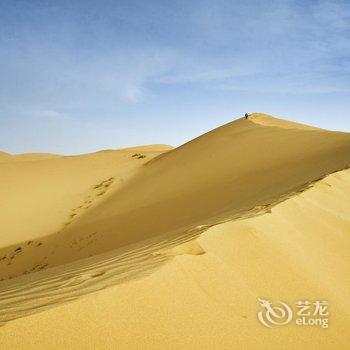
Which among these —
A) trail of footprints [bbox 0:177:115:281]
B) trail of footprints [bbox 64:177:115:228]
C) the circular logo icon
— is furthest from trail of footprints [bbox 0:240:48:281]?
the circular logo icon

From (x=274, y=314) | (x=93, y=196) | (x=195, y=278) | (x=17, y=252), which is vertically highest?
(x=93, y=196)

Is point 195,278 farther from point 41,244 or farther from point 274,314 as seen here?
point 41,244

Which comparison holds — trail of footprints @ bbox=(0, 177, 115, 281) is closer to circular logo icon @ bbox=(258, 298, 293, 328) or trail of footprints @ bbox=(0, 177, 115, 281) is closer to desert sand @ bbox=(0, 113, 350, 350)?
desert sand @ bbox=(0, 113, 350, 350)

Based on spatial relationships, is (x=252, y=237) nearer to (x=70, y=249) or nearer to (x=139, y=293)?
(x=139, y=293)

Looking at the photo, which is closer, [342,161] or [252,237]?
[252,237]

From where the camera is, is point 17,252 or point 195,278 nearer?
point 195,278

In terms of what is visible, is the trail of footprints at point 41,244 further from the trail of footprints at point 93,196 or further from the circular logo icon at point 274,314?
the circular logo icon at point 274,314

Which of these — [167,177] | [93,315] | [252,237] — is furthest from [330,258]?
[167,177]

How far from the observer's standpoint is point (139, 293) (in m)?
2.15

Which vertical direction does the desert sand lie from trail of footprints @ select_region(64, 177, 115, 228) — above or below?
below

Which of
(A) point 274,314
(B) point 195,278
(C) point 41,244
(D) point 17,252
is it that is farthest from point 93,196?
(A) point 274,314

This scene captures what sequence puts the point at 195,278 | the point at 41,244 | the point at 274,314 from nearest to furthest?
the point at 274,314 → the point at 195,278 → the point at 41,244

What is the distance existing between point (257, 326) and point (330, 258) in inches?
58.7

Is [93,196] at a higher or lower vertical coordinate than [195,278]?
higher
